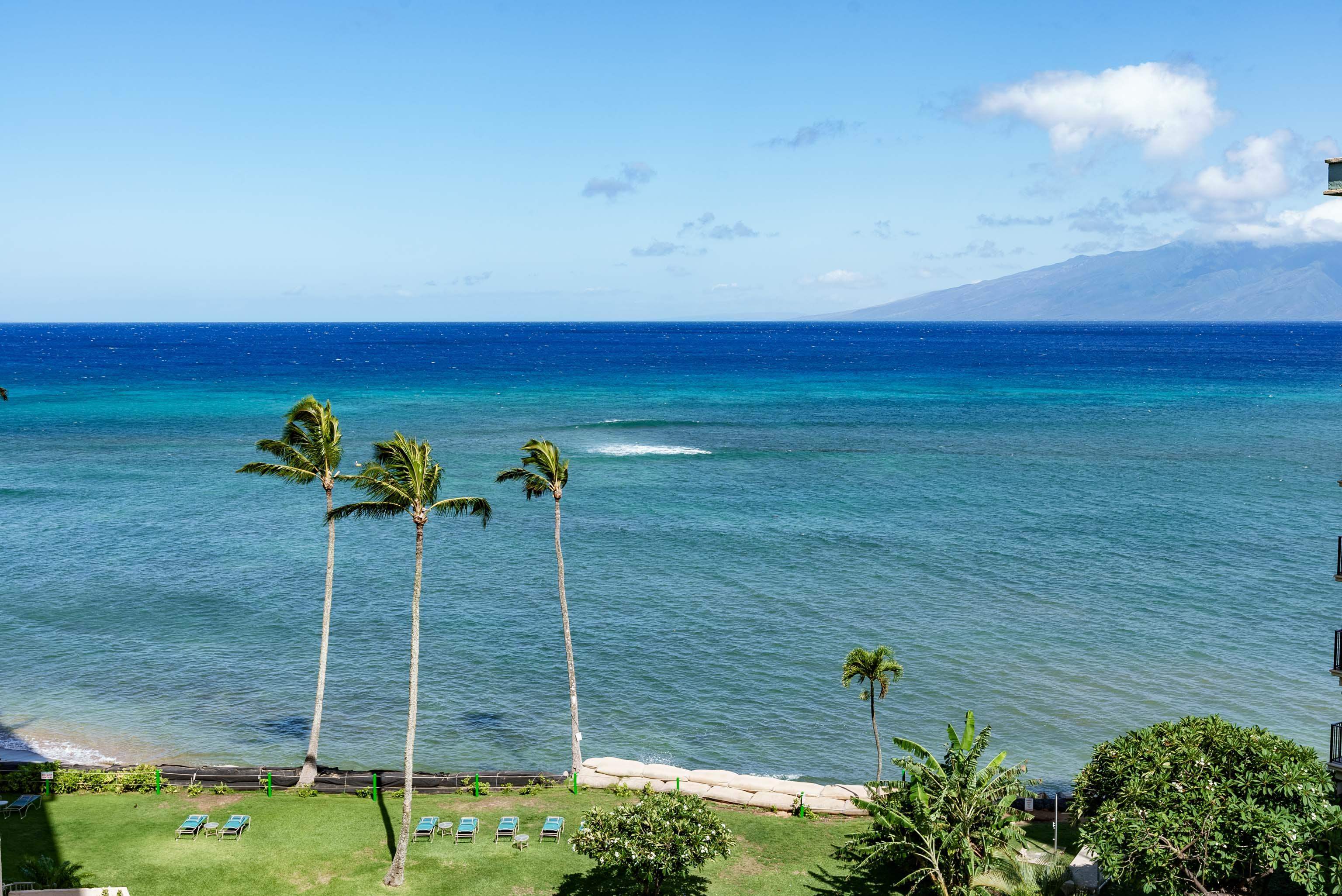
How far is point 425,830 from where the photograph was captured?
2977 cm

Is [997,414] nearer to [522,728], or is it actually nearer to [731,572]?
[731,572]

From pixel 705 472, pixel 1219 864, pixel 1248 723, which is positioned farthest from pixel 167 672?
pixel 705 472

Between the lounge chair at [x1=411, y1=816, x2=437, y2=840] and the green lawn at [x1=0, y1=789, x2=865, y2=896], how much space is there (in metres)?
0.36

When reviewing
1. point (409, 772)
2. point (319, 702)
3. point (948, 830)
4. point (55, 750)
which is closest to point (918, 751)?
point (948, 830)

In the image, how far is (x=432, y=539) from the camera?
2773 inches

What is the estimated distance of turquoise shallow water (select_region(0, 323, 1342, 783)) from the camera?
4316 cm

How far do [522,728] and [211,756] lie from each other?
1168 centimetres

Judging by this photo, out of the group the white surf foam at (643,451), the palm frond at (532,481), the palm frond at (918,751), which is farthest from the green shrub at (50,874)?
the white surf foam at (643,451)

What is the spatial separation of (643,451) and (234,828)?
252 feet

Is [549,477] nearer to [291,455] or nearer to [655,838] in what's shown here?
[291,455]

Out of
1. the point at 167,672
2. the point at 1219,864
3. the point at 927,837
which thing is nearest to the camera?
the point at 1219,864

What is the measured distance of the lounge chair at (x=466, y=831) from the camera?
29.6 metres

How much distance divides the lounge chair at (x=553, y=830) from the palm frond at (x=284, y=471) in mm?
12169

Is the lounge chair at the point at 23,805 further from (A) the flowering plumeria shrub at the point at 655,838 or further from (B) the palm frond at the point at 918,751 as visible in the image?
(B) the palm frond at the point at 918,751
